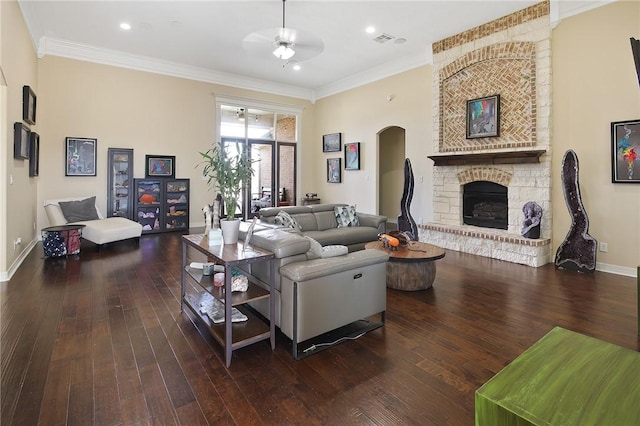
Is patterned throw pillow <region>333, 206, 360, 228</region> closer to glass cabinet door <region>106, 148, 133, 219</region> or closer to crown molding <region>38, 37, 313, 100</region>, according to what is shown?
glass cabinet door <region>106, 148, 133, 219</region>

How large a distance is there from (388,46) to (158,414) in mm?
7040

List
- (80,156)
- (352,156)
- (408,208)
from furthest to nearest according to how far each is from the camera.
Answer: (352,156) < (408,208) < (80,156)

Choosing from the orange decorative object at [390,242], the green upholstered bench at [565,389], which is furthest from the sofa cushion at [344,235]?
the green upholstered bench at [565,389]

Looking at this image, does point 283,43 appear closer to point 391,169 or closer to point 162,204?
point 162,204

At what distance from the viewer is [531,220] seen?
5340mm

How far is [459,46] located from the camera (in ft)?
20.9

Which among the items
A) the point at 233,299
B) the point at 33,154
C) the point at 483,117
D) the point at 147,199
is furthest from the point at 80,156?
the point at 483,117

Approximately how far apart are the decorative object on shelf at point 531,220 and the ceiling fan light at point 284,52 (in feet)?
14.2

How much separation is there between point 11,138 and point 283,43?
367 centimetres

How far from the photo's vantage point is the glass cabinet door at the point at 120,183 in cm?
731

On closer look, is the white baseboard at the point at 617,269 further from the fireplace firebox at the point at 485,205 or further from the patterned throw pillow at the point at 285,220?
the patterned throw pillow at the point at 285,220

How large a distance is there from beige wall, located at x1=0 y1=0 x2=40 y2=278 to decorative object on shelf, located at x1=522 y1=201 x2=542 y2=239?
7157mm

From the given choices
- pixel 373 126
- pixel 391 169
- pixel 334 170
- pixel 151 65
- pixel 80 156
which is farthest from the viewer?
pixel 391 169

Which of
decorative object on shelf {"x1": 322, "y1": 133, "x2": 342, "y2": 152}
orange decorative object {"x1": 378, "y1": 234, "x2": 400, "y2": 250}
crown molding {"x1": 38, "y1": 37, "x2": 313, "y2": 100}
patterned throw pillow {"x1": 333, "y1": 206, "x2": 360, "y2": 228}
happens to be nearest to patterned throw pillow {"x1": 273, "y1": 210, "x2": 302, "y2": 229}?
patterned throw pillow {"x1": 333, "y1": 206, "x2": 360, "y2": 228}
